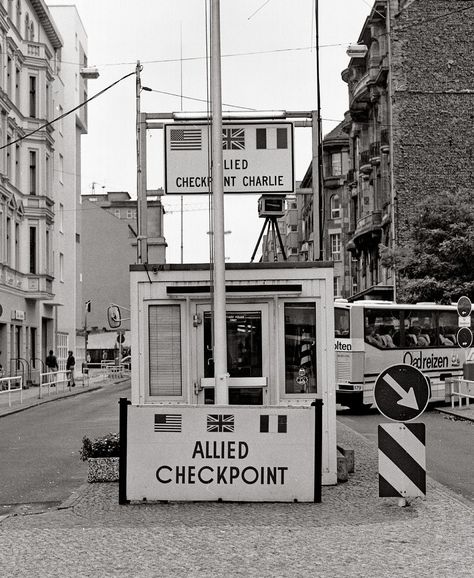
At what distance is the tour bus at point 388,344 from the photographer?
29891 millimetres

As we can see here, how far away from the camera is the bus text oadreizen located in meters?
31.6

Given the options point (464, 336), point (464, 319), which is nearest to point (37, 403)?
point (464, 336)

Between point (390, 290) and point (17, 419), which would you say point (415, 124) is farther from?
point (17, 419)

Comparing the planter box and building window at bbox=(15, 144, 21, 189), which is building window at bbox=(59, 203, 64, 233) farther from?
the planter box

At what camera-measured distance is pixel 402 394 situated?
10711 millimetres

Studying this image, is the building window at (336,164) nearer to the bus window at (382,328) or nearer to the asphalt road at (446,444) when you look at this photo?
the bus window at (382,328)

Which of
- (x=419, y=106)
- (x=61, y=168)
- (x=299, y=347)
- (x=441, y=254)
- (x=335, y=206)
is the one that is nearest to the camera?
(x=299, y=347)

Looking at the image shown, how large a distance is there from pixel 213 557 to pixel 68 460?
29.6ft

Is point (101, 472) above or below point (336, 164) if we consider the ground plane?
below

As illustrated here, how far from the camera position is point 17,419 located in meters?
27.8

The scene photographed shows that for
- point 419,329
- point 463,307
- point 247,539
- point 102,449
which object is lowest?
point 247,539

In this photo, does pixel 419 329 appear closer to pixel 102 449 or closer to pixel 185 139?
pixel 185 139

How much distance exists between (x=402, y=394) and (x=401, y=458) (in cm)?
64

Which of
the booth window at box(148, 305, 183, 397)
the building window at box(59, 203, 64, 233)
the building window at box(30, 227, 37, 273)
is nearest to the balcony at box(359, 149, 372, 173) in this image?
the building window at box(59, 203, 64, 233)
